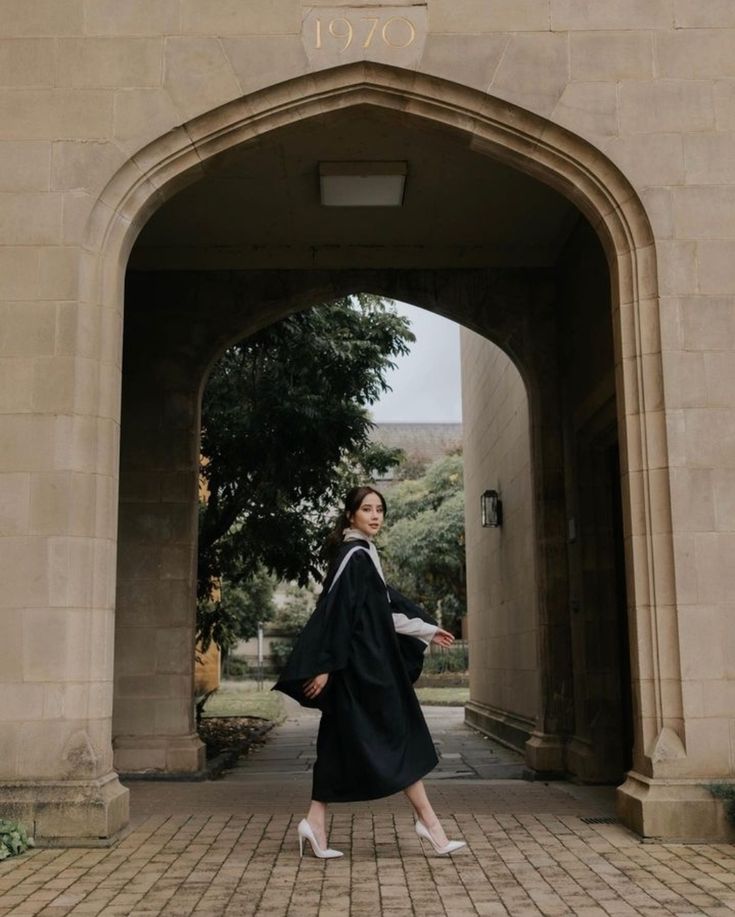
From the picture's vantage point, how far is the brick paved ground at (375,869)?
4.11m

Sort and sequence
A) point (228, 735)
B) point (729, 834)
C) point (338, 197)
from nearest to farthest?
point (729, 834) < point (338, 197) < point (228, 735)

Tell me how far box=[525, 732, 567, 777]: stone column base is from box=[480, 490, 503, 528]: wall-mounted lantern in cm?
350

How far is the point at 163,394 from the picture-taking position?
31.2 feet

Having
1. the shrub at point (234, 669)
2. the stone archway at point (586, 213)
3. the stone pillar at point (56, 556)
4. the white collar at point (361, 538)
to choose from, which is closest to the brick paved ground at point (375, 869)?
the stone pillar at point (56, 556)

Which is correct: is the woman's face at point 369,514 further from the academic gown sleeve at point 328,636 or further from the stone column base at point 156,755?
the stone column base at point 156,755

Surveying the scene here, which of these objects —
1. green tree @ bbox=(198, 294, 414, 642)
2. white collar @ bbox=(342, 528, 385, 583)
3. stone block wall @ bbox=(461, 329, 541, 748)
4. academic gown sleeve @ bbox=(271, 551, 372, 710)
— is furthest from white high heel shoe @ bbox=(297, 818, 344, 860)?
green tree @ bbox=(198, 294, 414, 642)

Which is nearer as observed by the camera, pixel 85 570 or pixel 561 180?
pixel 85 570

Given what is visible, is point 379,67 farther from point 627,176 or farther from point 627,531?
point 627,531

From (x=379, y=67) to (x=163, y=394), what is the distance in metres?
4.28

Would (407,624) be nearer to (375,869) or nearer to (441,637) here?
(441,637)

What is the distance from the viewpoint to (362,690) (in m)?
4.81

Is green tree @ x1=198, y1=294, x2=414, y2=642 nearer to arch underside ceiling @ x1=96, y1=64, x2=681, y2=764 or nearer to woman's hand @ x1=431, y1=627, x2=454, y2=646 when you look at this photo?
arch underside ceiling @ x1=96, y1=64, x2=681, y2=764

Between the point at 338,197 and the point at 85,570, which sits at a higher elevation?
the point at 338,197

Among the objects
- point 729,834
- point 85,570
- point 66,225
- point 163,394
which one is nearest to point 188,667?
point 163,394
